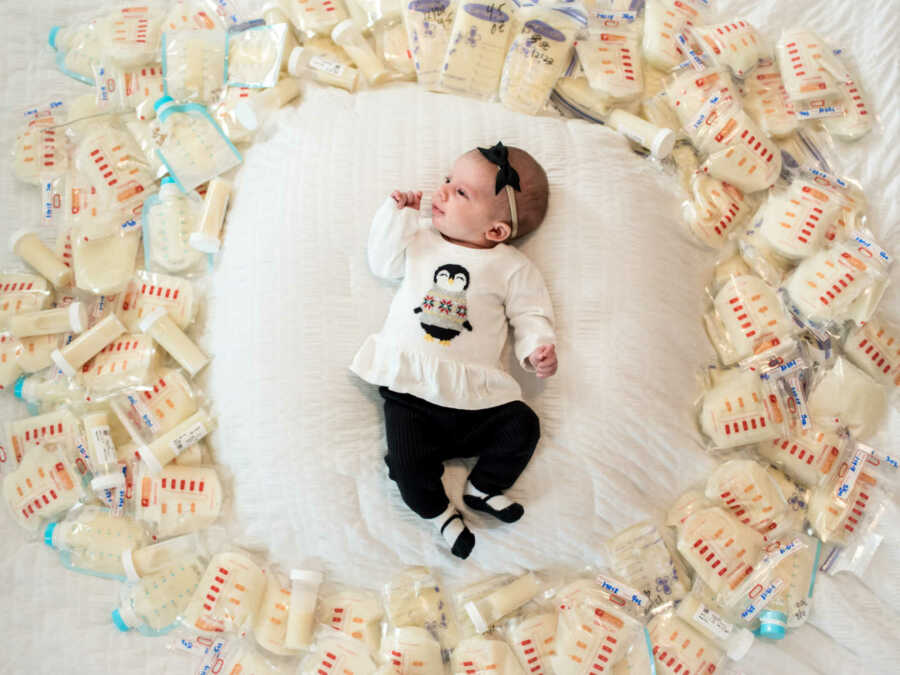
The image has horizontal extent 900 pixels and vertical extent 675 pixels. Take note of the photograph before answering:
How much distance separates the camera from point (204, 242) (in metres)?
1.33

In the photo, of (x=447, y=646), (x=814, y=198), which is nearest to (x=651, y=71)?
(x=814, y=198)

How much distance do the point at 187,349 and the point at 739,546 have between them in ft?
3.08

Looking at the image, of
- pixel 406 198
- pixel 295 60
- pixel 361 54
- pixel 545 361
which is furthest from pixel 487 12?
pixel 545 361

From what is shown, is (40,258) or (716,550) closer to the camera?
(716,550)

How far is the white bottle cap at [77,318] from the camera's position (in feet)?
4.20

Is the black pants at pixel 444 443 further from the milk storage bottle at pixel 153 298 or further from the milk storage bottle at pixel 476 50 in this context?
the milk storage bottle at pixel 476 50

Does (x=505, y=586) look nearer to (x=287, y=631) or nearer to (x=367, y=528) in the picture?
(x=367, y=528)

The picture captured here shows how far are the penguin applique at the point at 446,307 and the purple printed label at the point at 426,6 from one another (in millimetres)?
588

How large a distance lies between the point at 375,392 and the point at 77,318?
1.70ft

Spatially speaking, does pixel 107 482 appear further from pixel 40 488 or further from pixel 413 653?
pixel 413 653

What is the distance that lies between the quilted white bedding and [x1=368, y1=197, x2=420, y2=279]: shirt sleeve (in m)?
0.06

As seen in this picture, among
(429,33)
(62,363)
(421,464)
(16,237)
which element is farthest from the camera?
(429,33)

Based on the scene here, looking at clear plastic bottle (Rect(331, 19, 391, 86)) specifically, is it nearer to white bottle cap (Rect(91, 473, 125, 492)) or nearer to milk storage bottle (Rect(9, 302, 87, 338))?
milk storage bottle (Rect(9, 302, 87, 338))

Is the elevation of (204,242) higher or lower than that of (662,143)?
lower
